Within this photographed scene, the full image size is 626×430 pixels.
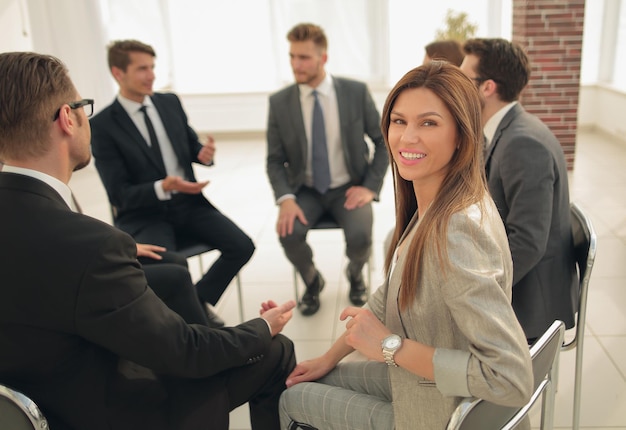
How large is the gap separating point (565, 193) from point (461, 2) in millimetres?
6163

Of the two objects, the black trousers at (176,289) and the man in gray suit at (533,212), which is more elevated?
the man in gray suit at (533,212)

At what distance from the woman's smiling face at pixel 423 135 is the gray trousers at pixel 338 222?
1.71 meters

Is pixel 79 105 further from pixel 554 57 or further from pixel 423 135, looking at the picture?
pixel 554 57

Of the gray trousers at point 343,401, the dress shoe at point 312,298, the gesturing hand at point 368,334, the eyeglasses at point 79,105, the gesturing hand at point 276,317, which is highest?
the eyeglasses at point 79,105

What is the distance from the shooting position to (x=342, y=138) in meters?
3.24

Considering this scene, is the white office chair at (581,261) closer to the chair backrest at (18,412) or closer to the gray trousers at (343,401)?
the gray trousers at (343,401)

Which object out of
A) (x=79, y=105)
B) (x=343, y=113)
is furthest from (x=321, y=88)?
(x=79, y=105)

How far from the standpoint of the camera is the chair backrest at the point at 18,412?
1.24 metres

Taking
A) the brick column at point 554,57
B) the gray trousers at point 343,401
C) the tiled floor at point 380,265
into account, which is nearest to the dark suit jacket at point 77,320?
the gray trousers at point 343,401

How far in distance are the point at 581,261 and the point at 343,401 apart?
0.92 metres

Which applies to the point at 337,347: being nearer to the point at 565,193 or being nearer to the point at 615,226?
the point at 565,193

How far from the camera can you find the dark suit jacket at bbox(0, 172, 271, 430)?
1268mm

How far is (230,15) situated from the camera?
7941mm

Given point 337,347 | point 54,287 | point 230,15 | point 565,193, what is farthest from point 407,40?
point 54,287
